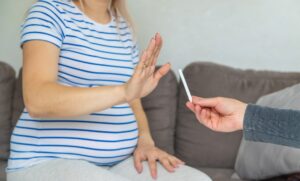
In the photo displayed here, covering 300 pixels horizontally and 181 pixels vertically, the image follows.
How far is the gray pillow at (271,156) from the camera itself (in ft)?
5.08

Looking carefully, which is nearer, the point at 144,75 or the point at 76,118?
the point at 144,75

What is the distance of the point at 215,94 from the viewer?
1884 mm

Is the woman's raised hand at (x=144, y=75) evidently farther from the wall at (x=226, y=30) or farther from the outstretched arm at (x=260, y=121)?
the wall at (x=226, y=30)

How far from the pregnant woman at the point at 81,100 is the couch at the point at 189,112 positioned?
346 millimetres

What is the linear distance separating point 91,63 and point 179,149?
68 centimetres

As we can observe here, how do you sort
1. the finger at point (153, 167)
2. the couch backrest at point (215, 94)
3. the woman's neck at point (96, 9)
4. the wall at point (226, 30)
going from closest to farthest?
the finger at point (153, 167) < the woman's neck at point (96, 9) < the couch backrest at point (215, 94) < the wall at point (226, 30)

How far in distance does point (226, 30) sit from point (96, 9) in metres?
0.82

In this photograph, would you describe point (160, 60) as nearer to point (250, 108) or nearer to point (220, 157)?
point (220, 157)

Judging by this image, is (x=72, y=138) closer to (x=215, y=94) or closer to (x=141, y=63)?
(x=141, y=63)

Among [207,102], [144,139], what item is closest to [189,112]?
[144,139]

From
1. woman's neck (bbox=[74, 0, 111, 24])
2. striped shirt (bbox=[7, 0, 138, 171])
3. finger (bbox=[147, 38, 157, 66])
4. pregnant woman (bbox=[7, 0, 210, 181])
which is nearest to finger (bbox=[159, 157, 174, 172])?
pregnant woman (bbox=[7, 0, 210, 181])

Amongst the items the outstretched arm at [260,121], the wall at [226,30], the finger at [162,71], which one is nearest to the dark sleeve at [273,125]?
the outstretched arm at [260,121]

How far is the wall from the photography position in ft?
6.89

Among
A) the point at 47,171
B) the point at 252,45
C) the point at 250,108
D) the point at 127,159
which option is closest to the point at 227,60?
the point at 252,45
